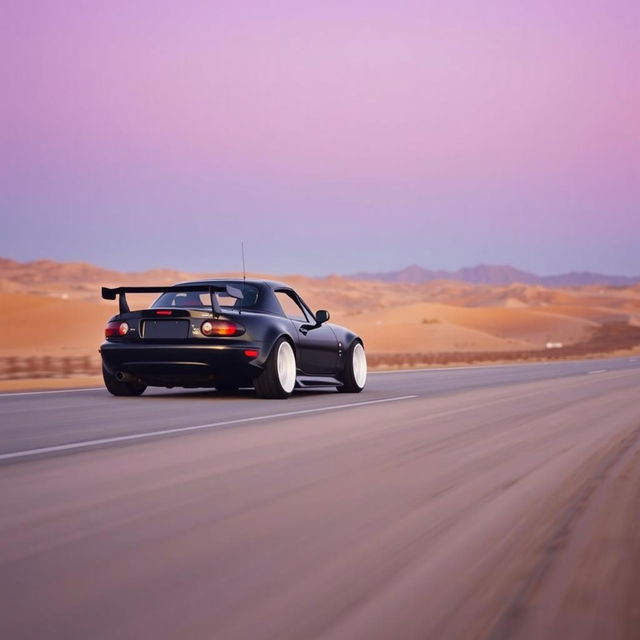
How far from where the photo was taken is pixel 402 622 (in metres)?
3.41

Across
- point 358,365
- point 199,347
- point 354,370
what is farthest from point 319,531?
point 358,365

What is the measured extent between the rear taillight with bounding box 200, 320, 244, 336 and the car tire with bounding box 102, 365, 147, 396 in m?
1.53

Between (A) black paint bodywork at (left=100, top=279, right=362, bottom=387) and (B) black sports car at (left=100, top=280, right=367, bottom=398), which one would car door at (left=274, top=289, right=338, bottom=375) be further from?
(A) black paint bodywork at (left=100, top=279, right=362, bottom=387)

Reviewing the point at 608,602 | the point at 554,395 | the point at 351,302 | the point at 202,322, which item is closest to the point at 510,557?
the point at 608,602

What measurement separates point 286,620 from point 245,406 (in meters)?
8.66

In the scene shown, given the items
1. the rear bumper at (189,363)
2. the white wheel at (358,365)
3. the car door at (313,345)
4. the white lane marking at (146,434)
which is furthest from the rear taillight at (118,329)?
the white wheel at (358,365)

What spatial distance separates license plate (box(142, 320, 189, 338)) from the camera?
42.2ft

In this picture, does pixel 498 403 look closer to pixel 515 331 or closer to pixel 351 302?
pixel 515 331

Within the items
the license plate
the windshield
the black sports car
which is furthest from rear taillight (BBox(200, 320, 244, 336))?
the windshield

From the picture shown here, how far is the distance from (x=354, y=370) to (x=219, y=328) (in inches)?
123

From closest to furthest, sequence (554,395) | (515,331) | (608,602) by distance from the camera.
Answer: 1. (608,602)
2. (554,395)
3. (515,331)

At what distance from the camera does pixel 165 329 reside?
42.4 ft

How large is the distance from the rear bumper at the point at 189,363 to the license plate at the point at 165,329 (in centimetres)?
15

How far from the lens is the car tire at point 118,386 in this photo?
535 inches
